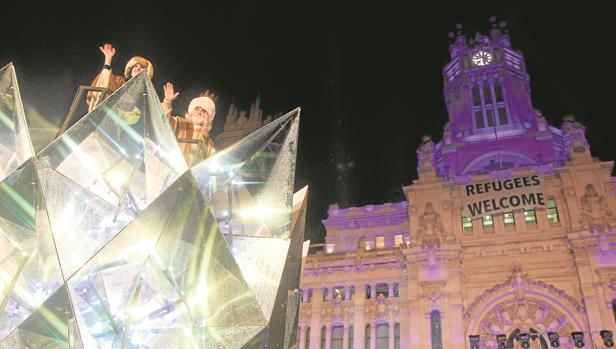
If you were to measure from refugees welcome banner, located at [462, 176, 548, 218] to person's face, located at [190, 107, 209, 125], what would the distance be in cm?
2748

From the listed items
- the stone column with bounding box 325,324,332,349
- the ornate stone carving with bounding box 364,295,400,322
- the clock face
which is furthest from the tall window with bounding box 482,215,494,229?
the clock face

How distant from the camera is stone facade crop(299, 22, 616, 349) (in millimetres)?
30109

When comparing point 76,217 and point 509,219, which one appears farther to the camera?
point 509,219

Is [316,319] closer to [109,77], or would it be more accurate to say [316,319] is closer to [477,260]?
[477,260]

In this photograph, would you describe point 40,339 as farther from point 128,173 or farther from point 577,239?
point 577,239

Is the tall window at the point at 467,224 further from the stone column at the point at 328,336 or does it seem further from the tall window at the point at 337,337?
the stone column at the point at 328,336

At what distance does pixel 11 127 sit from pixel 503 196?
31171mm

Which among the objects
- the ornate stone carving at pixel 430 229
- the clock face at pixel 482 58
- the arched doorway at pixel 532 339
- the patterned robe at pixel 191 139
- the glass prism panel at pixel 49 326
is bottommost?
the glass prism panel at pixel 49 326

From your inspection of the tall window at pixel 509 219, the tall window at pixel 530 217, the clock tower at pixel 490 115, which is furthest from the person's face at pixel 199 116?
the clock tower at pixel 490 115

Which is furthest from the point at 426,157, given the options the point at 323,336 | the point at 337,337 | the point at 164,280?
the point at 164,280

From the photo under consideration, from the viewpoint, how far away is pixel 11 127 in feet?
24.9

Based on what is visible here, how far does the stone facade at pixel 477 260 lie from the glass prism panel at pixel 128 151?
26266 millimetres

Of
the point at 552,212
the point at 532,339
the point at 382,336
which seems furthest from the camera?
the point at 552,212

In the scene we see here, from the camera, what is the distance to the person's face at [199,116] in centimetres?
966
